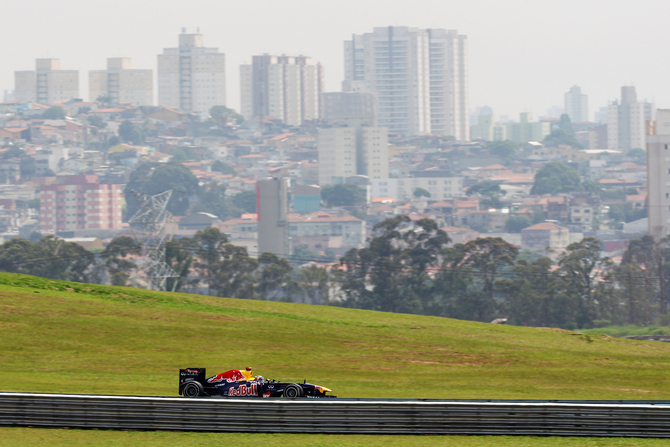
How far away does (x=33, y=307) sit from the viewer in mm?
31781

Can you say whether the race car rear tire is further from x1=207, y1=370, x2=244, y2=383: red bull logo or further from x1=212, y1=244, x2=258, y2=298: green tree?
x1=212, y1=244, x2=258, y2=298: green tree

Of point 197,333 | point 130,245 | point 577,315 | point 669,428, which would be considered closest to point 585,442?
point 669,428

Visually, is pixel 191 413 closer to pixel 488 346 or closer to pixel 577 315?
pixel 488 346

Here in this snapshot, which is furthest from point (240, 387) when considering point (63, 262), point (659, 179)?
point (659, 179)

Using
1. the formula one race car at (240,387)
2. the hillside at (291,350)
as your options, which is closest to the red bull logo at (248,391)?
the formula one race car at (240,387)

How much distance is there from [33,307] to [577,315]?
6761 cm

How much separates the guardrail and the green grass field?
305 mm

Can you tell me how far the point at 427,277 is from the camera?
9612cm

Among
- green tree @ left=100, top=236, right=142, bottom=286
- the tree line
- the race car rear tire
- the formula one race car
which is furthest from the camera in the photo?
green tree @ left=100, top=236, right=142, bottom=286

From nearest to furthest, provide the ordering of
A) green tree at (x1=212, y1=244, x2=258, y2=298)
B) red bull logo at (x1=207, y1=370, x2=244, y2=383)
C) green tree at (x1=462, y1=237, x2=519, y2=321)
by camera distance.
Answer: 1. red bull logo at (x1=207, y1=370, x2=244, y2=383)
2. green tree at (x1=462, y1=237, x2=519, y2=321)
3. green tree at (x1=212, y1=244, x2=258, y2=298)

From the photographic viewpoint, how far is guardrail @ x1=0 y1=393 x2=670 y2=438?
1658cm

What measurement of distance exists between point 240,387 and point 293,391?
1.17m

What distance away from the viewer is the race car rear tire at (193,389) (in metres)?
18.7

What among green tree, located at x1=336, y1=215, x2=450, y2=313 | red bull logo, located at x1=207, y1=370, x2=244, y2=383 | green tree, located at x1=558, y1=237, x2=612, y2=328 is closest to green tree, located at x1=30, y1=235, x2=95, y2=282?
green tree, located at x1=336, y1=215, x2=450, y2=313
